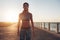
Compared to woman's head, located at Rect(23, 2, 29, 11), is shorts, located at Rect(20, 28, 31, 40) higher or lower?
lower

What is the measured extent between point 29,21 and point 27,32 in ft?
1.11

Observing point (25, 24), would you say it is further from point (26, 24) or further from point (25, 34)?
point (25, 34)

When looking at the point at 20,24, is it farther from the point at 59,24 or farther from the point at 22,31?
the point at 59,24

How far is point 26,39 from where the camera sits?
519 cm

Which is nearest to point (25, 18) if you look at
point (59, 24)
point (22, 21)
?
point (22, 21)

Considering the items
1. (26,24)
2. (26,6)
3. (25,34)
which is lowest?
(25,34)

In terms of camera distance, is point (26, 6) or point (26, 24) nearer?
point (26, 24)

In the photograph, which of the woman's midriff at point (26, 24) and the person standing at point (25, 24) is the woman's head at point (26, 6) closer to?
the person standing at point (25, 24)

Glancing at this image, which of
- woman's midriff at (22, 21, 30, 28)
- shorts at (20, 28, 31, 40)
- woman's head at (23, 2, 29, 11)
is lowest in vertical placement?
shorts at (20, 28, 31, 40)

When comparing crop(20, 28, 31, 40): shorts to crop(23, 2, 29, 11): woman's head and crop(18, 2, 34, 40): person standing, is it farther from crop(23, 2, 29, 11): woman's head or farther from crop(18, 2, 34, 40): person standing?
crop(23, 2, 29, 11): woman's head

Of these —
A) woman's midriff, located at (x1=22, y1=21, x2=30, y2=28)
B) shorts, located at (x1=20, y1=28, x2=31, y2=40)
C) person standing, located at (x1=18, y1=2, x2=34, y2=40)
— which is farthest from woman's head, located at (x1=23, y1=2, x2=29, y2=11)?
shorts, located at (x1=20, y1=28, x2=31, y2=40)

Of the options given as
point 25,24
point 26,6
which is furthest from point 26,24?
point 26,6

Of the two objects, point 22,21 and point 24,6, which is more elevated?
point 24,6

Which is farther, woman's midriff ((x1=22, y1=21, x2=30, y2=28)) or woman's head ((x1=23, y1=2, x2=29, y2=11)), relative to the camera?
woman's head ((x1=23, y1=2, x2=29, y2=11))
